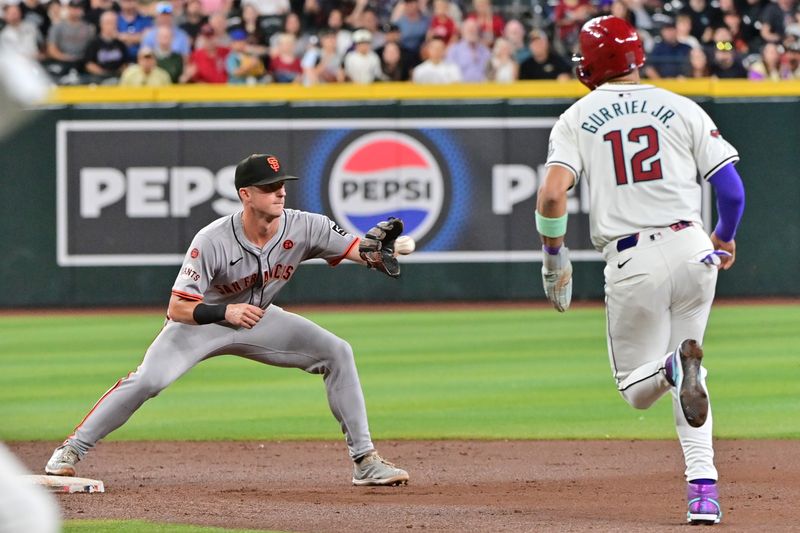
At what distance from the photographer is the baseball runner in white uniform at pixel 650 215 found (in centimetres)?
548

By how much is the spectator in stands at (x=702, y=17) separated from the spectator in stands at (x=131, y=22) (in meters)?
6.85

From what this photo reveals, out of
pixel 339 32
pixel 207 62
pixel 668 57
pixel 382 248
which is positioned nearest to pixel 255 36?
pixel 207 62

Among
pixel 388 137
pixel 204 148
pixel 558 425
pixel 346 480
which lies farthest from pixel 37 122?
pixel 346 480

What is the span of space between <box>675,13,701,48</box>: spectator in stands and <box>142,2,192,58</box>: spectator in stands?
6.04 meters

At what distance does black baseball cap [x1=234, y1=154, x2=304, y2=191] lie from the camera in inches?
260

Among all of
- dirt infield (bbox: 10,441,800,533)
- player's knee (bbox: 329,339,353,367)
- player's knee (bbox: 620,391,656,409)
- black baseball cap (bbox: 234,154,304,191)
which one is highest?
black baseball cap (bbox: 234,154,304,191)

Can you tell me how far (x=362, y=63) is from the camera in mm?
17062

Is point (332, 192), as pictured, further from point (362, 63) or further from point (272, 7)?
point (272, 7)

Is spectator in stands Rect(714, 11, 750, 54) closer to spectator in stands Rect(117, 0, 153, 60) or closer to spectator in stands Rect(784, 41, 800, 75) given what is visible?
spectator in stands Rect(784, 41, 800, 75)

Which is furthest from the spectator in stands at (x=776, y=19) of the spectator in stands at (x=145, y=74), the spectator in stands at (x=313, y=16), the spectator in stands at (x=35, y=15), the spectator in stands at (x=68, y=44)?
the spectator in stands at (x=35, y=15)

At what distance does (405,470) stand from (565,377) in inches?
147

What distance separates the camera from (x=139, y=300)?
55.6 ft

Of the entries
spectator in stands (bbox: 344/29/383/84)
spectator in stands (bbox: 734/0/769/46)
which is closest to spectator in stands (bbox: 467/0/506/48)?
spectator in stands (bbox: 344/29/383/84)

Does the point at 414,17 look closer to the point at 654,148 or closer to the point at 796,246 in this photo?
the point at 796,246
